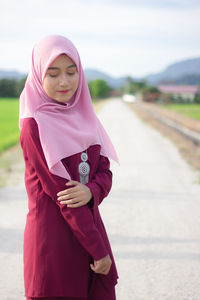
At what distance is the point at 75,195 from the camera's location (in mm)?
1588

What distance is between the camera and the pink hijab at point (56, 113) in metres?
1.57

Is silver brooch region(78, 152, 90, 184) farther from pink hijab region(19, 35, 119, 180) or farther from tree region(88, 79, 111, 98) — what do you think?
tree region(88, 79, 111, 98)

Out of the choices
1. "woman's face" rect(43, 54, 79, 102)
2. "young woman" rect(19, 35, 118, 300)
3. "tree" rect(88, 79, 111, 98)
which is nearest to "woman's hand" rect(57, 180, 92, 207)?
"young woman" rect(19, 35, 118, 300)

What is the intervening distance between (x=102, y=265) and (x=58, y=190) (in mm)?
363

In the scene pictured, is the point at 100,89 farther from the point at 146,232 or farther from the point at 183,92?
the point at 146,232

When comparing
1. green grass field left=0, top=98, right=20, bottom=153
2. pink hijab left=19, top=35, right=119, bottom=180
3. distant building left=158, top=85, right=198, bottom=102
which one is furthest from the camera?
distant building left=158, top=85, right=198, bottom=102

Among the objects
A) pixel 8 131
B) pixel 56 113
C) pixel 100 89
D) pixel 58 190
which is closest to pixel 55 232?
pixel 58 190

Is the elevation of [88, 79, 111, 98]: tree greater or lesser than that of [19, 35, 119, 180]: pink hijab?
lesser

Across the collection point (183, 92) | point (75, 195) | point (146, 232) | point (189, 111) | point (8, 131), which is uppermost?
point (75, 195)

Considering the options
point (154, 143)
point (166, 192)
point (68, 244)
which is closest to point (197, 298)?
point (68, 244)

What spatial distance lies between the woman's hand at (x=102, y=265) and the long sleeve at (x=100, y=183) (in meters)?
0.23

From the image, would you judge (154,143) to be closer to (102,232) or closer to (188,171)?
(188,171)

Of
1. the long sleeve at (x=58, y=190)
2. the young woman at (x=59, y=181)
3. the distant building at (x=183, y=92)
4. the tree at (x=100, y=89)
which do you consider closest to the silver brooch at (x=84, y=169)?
the young woman at (x=59, y=181)

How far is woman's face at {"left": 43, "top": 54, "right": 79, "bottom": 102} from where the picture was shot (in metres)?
1.65
